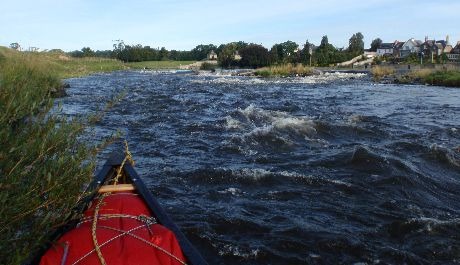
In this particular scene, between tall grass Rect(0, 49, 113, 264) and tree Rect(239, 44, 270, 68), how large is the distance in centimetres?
9371

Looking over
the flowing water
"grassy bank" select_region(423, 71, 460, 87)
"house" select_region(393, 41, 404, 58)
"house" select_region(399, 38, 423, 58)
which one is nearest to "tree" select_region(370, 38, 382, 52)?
"house" select_region(393, 41, 404, 58)

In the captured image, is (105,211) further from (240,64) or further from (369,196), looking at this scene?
(240,64)

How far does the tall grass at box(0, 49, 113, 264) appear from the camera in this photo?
2.98 meters

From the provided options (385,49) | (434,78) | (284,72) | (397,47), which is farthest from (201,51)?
(434,78)

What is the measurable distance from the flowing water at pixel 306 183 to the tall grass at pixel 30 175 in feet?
8.18

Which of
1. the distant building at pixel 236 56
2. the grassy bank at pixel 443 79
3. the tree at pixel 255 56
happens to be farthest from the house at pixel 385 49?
the grassy bank at pixel 443 79

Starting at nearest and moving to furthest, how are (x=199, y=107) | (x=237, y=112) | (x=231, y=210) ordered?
(x=231, y=210), (x=237, y=112), (x=199, y=107)

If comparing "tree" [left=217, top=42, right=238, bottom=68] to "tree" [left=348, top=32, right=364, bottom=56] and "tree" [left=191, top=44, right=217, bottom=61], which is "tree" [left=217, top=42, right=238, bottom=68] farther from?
"tree" [left=191, top=44, right=217, bottom=61]

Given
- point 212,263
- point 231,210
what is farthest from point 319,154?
point 212,263

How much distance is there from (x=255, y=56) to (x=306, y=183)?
89.4 metres

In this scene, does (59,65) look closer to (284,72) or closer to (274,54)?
(284,72)

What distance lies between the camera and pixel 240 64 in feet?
337

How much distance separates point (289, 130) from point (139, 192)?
8622 millimetres

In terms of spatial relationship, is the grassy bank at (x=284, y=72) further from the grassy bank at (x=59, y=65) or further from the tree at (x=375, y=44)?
the tree at (x=375, y=44)
